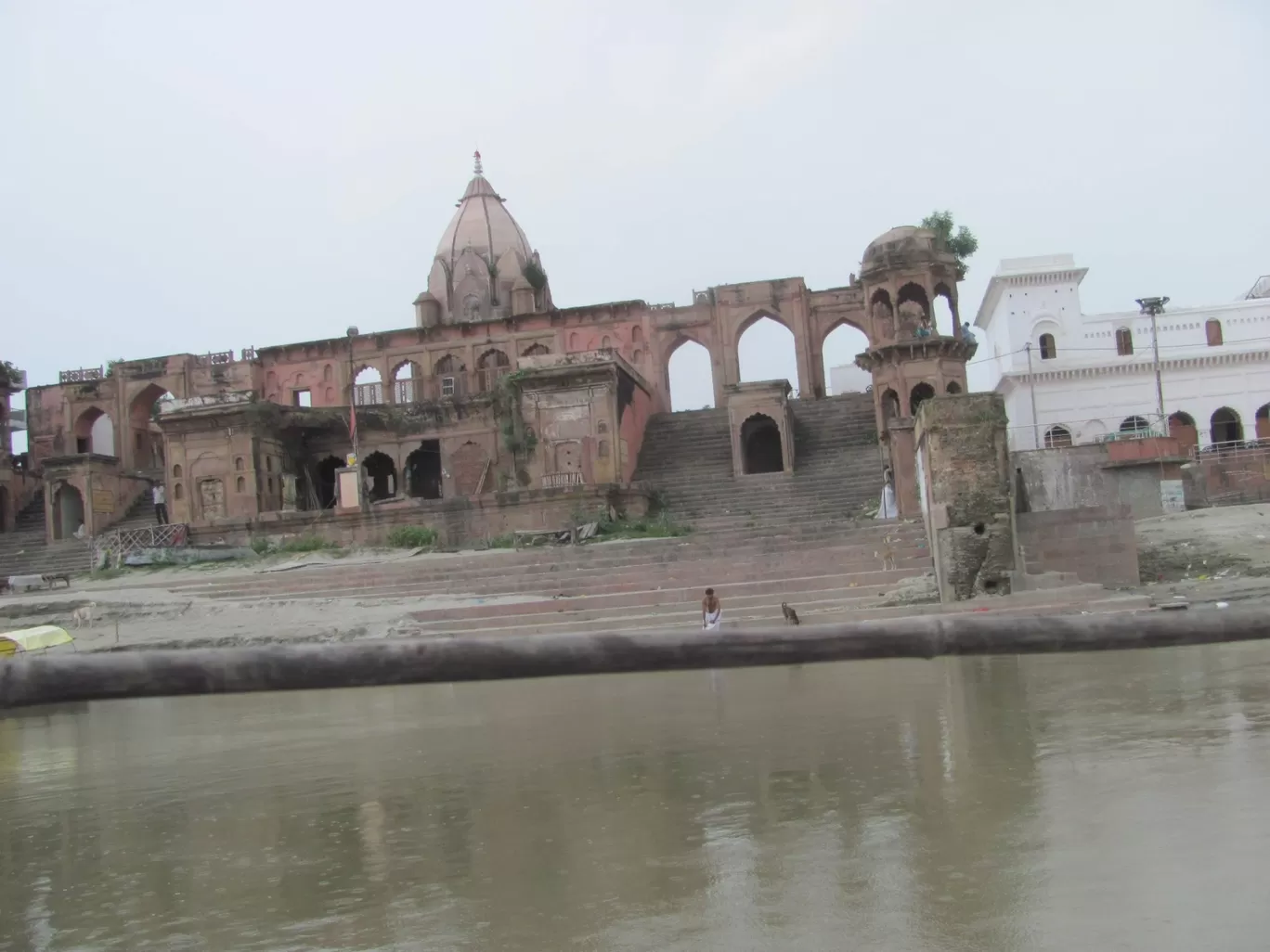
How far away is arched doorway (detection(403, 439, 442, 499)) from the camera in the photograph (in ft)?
114

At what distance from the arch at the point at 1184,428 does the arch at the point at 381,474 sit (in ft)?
72.3

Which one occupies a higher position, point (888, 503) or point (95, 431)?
point (95, 431)

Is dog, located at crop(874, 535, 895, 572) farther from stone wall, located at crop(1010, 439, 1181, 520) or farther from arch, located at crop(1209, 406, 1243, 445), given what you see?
arch, located at crop(1209, 406, 1243, 445)

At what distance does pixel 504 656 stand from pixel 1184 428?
33.2m

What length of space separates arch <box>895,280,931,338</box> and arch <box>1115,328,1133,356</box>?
1189 cm

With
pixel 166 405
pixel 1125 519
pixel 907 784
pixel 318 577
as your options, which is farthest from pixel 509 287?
pixel 907 784

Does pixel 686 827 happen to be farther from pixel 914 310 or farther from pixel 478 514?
pixel 914 310

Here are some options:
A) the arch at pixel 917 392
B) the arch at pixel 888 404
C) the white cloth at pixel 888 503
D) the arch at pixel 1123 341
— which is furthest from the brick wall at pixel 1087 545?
the arch at pixel 1123 341

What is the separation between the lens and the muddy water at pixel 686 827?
3.45m

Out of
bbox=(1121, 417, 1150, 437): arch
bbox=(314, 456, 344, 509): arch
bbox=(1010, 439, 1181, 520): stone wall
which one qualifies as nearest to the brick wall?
bbox=(1010, 439, 1181, 520): stone wall

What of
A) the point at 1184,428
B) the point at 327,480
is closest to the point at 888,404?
the point at 1184,428

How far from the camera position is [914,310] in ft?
104

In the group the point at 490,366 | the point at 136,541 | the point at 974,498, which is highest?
the point at 490,366

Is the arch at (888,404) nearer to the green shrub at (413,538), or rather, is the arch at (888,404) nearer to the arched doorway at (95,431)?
the green shrub at (413,538)
